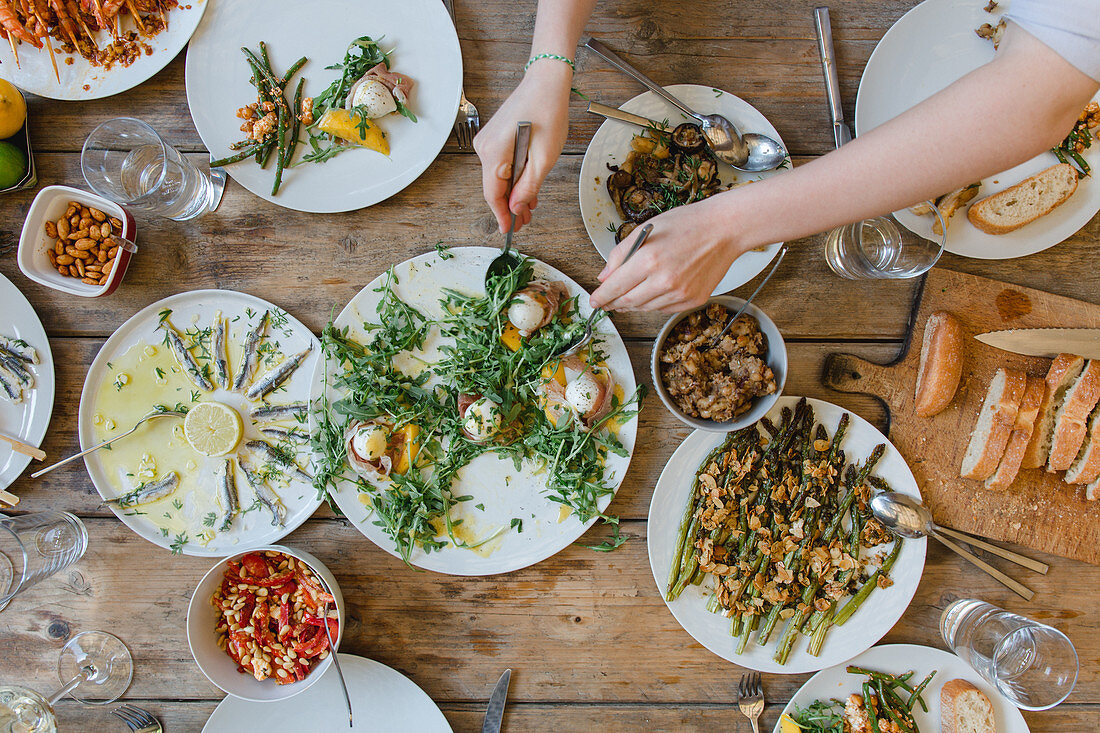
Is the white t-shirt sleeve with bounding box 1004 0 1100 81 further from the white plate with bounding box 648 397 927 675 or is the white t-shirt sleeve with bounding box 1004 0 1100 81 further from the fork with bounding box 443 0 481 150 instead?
the fork with bounding box 443 0 481 150

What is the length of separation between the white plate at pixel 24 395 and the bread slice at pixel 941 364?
3.09 m

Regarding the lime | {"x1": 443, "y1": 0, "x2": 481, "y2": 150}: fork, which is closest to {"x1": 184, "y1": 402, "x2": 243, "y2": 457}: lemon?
the lime

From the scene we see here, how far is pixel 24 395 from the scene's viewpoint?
2.23 meters

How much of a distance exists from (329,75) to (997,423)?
261cm

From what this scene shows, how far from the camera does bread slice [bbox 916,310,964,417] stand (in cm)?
217

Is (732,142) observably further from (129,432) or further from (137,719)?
(137,719)

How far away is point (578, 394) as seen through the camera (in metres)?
2.07

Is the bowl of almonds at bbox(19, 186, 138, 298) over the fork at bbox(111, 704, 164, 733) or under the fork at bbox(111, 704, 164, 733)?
over

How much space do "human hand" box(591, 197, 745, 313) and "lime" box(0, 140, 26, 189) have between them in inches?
82.2

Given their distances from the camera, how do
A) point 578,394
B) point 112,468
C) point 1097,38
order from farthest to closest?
Answer: point 112,468, point 578,394, point 1097,38

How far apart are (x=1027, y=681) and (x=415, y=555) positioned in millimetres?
2163

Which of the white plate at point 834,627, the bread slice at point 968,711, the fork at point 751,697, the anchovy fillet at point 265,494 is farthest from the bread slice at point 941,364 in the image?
the anchovy fillet at point 265,494

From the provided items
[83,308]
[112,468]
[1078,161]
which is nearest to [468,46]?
[83,308]

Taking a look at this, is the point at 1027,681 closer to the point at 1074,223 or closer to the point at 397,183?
the point at 1074,223
